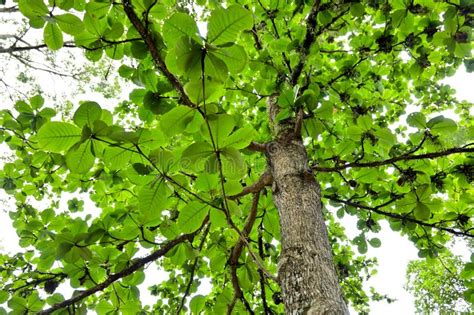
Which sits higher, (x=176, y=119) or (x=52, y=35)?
(x=52, y=35)

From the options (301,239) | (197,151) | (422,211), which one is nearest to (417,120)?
(422,211)

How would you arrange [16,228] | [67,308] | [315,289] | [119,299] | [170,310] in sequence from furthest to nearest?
1. [170,310]
2. [16,228]
3. [119,299]
4. [67,308]
5. [315,289]

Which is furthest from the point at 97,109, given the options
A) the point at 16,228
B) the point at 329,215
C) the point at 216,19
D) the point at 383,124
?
the point at 329,215

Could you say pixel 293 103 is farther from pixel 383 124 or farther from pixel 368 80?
pixel 383 124

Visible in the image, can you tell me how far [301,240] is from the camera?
1.32 m

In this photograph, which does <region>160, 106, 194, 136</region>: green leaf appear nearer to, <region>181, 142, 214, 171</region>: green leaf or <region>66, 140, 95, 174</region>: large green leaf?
<region>181, 142, 214, 171</region>: green leaf

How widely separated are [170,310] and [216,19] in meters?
2.95

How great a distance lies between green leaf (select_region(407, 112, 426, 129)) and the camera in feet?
4.61

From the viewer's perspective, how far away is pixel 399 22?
5.87ft

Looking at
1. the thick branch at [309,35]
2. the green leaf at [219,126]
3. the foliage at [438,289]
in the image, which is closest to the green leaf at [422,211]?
the thick branch at [309,35]

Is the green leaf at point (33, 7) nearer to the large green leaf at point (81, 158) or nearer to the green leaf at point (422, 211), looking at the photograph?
the large green leaf at point (81, 158)

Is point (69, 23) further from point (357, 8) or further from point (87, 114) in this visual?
point (357, 8)

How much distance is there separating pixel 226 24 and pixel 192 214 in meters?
0.75

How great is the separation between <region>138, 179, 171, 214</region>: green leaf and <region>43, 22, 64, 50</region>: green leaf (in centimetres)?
65
